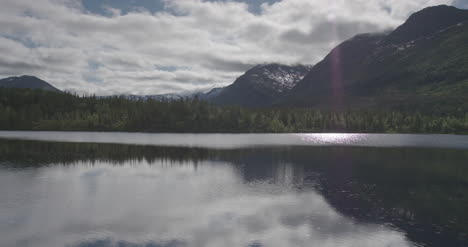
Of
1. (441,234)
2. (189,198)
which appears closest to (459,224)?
(441,234)

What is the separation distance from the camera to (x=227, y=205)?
137 ft

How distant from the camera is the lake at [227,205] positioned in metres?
30.8

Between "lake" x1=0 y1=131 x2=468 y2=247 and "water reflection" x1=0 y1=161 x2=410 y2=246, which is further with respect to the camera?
"lake" x1=0 y1=131 x2=468 y2=247

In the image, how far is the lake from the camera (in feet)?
101

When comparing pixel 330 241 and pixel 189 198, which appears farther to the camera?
pixel 189 198

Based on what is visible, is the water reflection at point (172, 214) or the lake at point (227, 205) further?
the lake at point (227, 205)

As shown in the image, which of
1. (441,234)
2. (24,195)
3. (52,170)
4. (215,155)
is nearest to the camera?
(441,234)

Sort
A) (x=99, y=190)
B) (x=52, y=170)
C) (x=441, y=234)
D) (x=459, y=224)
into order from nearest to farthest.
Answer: (x=441, y=234) < (x=459, y=224) < (x=99, y=190) < (x=52, y=170)

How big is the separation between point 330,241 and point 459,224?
15974mm

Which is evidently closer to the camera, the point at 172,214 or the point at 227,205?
the point at 172,214

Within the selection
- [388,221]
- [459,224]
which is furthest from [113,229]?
[459,224]

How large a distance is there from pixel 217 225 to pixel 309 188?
22700 mm

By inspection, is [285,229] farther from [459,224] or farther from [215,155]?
[215,155]

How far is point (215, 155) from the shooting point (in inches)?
3782
